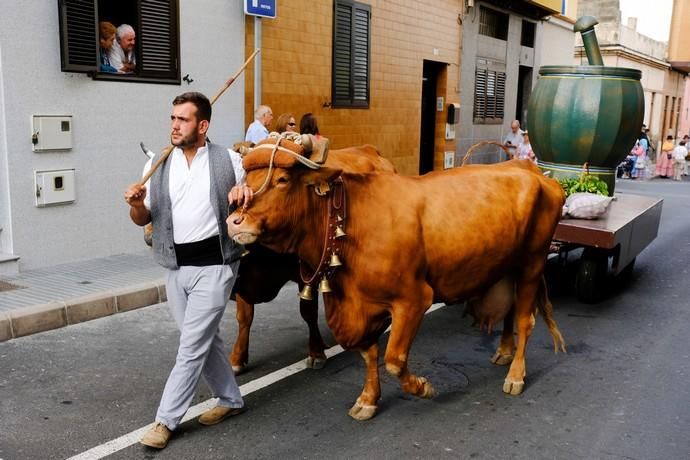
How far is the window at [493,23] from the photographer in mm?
17453

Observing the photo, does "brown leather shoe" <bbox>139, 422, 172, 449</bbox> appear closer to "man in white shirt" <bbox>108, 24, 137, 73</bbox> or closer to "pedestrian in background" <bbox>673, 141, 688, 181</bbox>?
"man in white shirt" <bbox>108, 24, 137, 73</bbox>

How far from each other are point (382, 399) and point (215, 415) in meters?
1.06

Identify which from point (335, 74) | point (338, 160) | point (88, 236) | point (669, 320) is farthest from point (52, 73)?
point (669, 320)

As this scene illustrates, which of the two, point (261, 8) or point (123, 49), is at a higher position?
point (261, 8)

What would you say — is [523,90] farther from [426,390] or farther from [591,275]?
[426,390]

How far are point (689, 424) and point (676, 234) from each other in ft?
26.1

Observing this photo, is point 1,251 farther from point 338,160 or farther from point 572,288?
point 572,288

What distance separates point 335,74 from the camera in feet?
38.8

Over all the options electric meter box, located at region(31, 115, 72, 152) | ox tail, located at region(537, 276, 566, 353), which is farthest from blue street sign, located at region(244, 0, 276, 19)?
ox tail, located at region(537, 276, 566, 353)

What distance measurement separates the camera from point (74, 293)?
6.41 metres

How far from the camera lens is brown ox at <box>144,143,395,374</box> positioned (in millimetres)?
4598

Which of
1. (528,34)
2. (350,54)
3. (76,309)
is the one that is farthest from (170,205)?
(528,34)

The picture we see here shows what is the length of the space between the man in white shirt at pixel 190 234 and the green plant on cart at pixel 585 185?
454cm

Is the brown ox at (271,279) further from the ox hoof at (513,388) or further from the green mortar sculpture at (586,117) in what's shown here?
the green mortar sculpture at (586,117)
